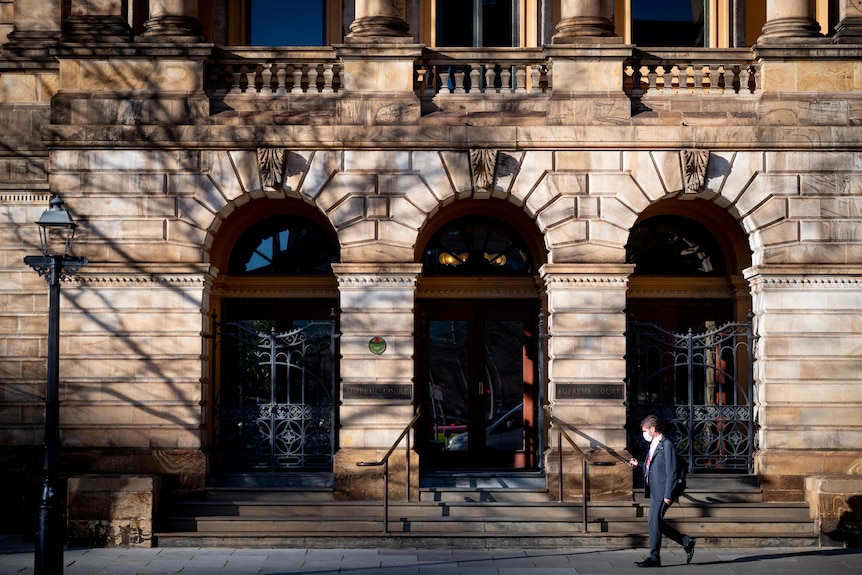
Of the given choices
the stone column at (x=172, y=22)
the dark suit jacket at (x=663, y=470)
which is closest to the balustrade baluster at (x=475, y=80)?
the stone column at (x=172, y=22)

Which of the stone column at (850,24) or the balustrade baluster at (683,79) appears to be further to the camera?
the balustrade baluster at (683,79)

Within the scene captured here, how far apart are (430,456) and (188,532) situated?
512 cm

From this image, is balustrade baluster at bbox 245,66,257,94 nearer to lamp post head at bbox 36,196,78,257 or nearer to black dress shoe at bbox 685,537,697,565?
lamp post head at bbox 36,196,78,257

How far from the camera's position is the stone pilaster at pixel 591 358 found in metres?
16.6

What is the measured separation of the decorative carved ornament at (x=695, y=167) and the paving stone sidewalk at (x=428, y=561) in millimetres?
5510

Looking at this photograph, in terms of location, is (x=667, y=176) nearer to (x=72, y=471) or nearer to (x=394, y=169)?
(x=394, y=169)

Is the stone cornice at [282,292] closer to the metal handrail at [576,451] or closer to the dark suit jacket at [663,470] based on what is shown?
the metal handrail at [576,451]

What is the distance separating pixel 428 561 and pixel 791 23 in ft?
33.1

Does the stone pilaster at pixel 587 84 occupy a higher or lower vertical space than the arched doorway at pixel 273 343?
higher

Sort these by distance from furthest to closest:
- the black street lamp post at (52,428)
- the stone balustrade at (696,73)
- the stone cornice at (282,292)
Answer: the stone cornice at (282,292) < the stone balustrade at (696,73) < the black street lamp post at (52,428)

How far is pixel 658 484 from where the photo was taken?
1390 centimetres

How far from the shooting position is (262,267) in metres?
19.3

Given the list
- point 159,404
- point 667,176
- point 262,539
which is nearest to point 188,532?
point 262,539

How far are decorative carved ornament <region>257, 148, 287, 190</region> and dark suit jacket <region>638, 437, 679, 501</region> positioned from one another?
23.1ft
